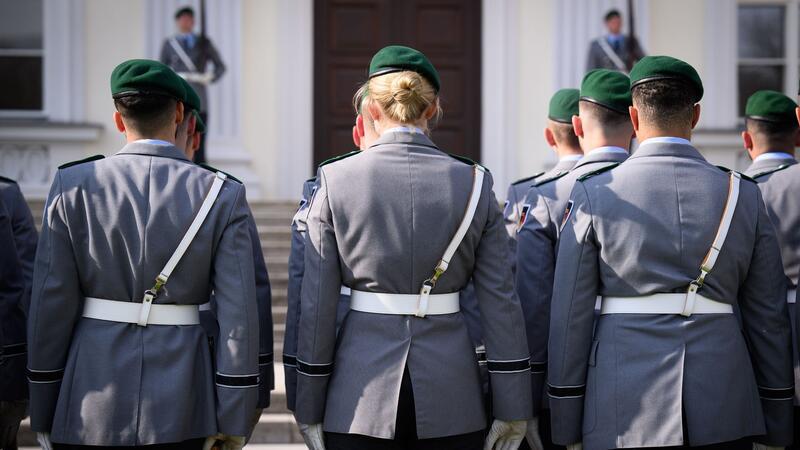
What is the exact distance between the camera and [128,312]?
10.4 feet

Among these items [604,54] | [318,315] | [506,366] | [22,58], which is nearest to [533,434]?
[506,366]

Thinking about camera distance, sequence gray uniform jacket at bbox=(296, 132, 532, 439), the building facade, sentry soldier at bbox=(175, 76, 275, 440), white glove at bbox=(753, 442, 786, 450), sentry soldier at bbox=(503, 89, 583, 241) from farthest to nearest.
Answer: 1. the building facade
2. sentry soldier at bbox=(503, 89, 583, 241)
3. sentry soldier at bbox=(175, 76, 275, 440)
4. white glove at bbox=(753, 442, 786, 450)
5. gray uniform jacket at bbox=(296, 132, 532, 439)

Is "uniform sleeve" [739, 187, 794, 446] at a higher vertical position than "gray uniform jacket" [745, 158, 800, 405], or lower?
lower

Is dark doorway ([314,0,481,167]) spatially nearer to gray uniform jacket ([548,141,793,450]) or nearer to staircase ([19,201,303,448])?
staircase ([19,201,303,448])

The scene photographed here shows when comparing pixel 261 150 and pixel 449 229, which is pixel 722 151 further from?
pixel 449 229

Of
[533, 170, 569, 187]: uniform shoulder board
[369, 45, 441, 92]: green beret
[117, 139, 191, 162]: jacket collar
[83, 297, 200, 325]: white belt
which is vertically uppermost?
[369, 45, 441, 92]: green beret

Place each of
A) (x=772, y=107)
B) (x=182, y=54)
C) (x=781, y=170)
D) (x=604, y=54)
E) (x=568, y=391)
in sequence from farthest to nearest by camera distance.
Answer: (x=604, y=54) → (x=182, y=54) → (x=772, y=107) → (x=781, y=170) → (x=568, y=391)

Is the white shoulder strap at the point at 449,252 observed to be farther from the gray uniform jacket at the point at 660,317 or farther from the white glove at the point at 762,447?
the white glove at the point at 762,447

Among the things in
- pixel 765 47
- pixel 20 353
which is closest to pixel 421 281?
pixel 20 353

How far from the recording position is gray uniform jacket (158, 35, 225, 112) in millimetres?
9602

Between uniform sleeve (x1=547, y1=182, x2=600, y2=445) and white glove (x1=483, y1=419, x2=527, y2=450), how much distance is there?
11 centimetres

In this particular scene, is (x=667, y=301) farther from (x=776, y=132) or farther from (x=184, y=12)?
(x=184, y=12)

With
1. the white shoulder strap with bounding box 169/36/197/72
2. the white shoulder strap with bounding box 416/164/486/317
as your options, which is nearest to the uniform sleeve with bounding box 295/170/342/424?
the white shoulder strap with bounding box 416/164/486/317

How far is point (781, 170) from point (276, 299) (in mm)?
4526
